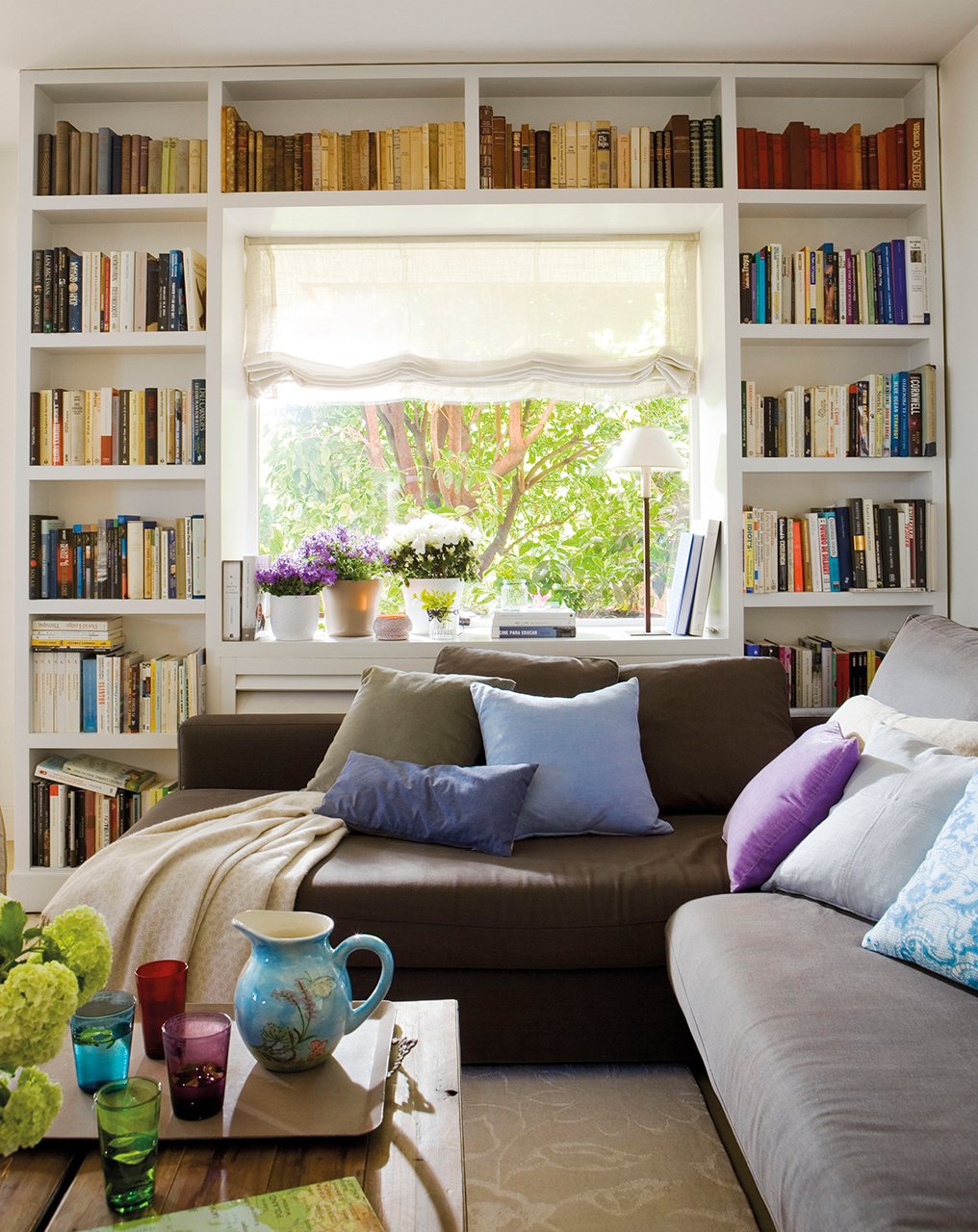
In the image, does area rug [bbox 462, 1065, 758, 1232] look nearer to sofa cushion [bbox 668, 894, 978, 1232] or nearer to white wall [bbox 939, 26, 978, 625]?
sofa cushion [bbox 668, 894, 978, 1232]

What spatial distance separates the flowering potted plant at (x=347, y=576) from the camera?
11.7 ft

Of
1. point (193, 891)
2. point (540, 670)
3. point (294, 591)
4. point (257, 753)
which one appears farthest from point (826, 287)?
point (193, 891)

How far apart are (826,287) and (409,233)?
4.96 feet

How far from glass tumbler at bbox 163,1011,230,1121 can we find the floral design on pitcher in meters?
0.06

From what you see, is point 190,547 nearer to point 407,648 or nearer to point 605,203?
point 407,648

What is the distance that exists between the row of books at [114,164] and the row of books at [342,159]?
14cm

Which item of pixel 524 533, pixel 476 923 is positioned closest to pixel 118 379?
pixel 524 533

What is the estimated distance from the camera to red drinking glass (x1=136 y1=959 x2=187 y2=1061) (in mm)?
1400

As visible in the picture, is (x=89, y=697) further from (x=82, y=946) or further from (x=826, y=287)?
(x=826, y=287)

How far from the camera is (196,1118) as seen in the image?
126cm

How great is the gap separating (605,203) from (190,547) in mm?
1852

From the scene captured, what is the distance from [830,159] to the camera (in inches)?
141

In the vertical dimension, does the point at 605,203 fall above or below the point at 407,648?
above

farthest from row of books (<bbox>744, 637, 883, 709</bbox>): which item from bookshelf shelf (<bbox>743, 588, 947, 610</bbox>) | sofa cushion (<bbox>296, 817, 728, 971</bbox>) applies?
sofa cushion (<bbox>296, 817, 728, 971</bbox>)
